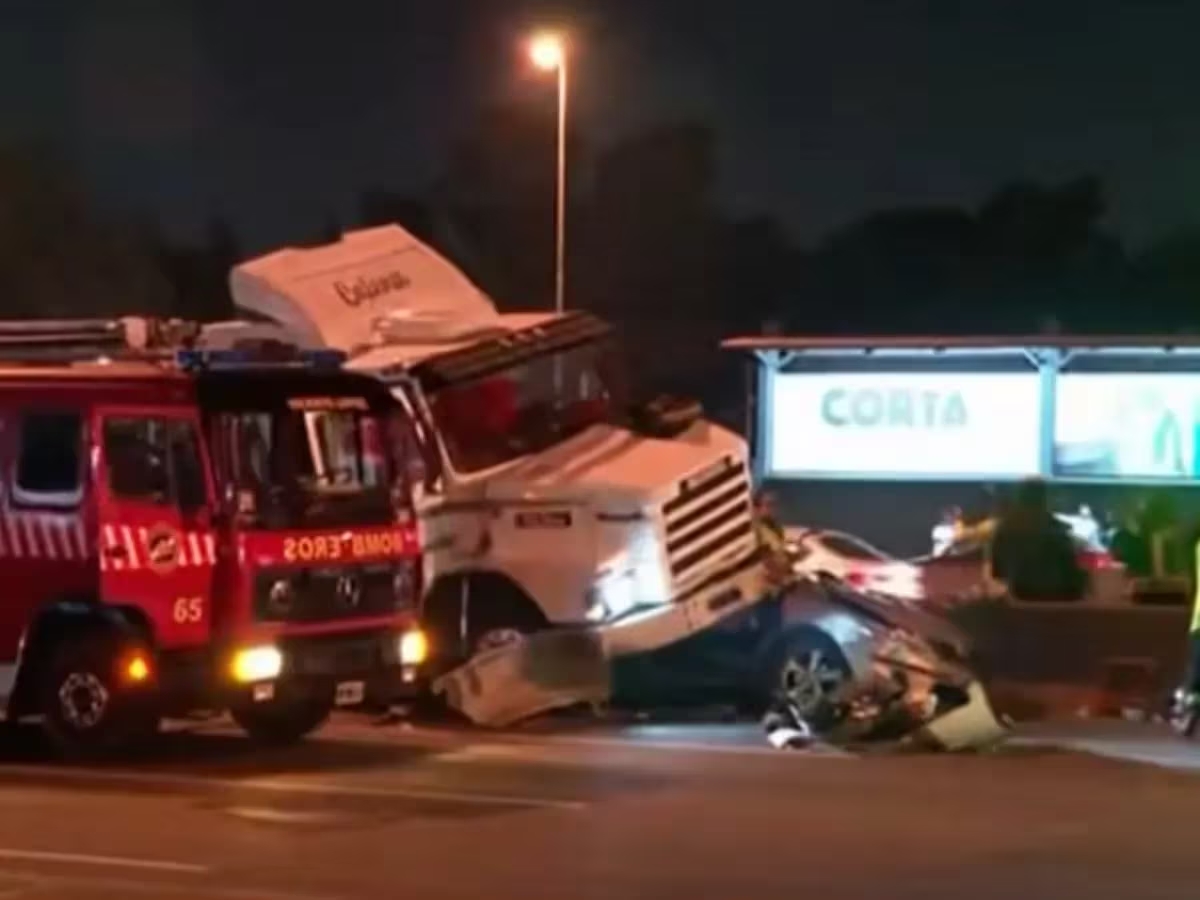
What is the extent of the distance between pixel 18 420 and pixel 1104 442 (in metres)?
26.7

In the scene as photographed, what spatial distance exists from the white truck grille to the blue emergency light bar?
10.00ft

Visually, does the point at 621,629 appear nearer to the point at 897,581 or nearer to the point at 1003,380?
the point at 897,581

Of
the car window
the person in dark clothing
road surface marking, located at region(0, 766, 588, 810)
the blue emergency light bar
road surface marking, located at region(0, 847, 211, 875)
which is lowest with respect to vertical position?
the car window

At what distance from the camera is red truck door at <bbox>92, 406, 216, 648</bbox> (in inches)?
669

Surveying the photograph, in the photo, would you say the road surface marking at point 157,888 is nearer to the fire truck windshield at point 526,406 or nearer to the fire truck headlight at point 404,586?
the fire truck headlight at point 404,586

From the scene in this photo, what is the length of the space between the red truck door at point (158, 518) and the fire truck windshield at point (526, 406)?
3.61 m

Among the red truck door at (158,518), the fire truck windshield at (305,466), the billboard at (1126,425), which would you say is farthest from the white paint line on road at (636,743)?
the billboard at (1126,425)

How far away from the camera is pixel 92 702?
56.6 ft

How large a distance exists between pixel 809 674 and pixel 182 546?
184 inches

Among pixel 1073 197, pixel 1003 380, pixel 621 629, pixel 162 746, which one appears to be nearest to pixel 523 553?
pixel 621 629

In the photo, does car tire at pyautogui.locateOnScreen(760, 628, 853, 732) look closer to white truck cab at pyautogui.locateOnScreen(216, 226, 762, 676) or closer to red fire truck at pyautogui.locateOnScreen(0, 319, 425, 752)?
white truck cab at pyautogui.locateOnScreen(216, 226, 762, 676)

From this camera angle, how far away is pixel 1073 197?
268ft

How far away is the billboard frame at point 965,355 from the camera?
41.0 metres

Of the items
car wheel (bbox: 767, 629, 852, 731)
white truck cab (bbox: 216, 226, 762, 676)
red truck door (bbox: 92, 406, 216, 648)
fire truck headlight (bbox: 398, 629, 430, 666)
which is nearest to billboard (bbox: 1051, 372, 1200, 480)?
white truck cab (bbox: 216, 226, 762, 676)
